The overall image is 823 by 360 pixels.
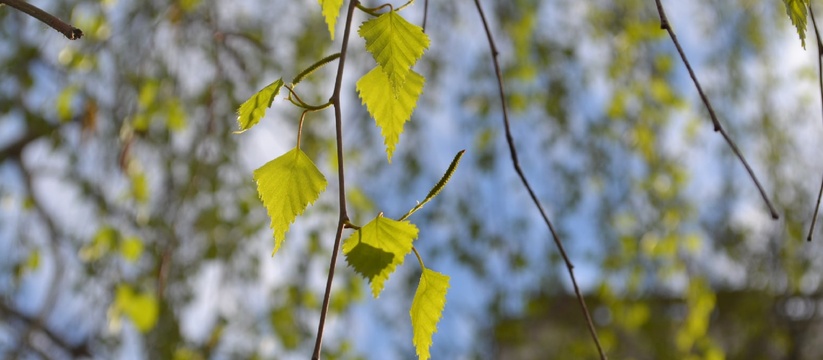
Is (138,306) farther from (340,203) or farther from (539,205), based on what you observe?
(340,203)

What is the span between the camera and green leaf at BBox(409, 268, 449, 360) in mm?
594

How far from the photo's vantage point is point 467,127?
2.72 meters

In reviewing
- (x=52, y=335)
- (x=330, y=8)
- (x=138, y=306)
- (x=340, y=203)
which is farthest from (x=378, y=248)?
(x=52, y=335)

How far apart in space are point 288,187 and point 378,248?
0.25ft

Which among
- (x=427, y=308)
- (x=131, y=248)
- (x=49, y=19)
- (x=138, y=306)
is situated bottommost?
(x=427, y=308)

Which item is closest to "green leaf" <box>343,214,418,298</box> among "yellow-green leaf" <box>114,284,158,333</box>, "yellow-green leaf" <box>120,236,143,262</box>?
"yellow-green leaf" <box>114,284,158,333</box>

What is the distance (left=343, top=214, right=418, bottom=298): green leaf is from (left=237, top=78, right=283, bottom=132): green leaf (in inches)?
3.5

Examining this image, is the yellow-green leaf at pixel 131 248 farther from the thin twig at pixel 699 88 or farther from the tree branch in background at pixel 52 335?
the thin twig at pixel 699 88

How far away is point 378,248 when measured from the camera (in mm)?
561

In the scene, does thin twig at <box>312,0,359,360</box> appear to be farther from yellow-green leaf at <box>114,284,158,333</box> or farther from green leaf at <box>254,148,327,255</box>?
yellow-green leaf at <box>114,284,158,333</box>

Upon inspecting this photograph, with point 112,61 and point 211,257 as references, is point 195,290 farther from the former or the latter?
point 112,61

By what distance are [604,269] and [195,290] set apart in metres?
1.09

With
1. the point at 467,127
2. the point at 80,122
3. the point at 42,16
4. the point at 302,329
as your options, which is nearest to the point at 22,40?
the point at 80,122

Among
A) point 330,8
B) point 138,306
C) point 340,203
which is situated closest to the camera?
point 340,203
